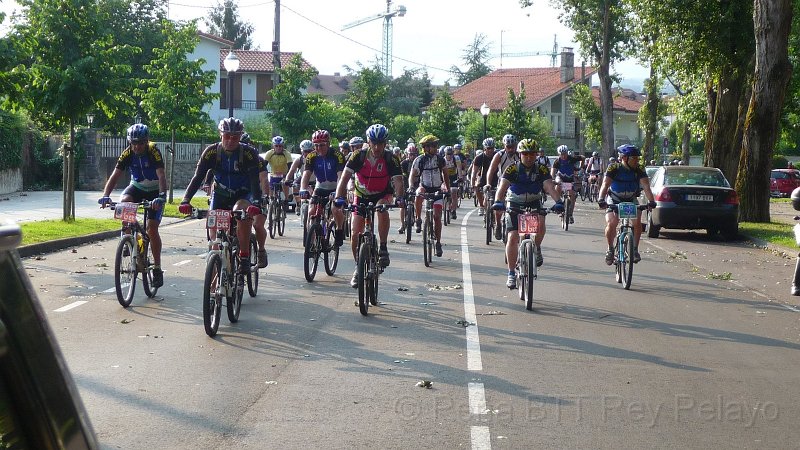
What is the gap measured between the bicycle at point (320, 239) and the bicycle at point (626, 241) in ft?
12.2

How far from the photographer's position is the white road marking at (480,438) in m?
6.05

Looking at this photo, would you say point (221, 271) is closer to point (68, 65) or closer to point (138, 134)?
point (138, 134)

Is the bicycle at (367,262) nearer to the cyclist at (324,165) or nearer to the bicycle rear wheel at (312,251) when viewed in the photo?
the bicycle rear wheel at (312,251)

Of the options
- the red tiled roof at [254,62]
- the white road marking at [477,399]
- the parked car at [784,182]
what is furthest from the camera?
the red tiled roof at [254,62]

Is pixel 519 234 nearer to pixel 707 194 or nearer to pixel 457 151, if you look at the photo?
pixel 707 194

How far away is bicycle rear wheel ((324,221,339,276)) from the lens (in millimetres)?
14288

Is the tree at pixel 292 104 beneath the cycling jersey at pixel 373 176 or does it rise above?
above

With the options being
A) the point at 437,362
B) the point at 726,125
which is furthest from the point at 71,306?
the point at 726,125

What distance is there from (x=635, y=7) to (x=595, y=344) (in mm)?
24022

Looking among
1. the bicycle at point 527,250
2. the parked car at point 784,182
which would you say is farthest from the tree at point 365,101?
the bicycle at point 527,250

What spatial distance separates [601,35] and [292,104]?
49.7ft

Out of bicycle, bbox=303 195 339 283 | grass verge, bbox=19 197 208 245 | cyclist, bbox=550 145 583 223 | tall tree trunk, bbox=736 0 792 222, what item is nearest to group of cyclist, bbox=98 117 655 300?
bicycle, bbox=303 195 339 283

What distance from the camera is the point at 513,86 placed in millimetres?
92750

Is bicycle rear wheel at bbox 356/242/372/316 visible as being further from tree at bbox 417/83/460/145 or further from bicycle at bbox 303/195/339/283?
tree at bbox 417/83/460/145
